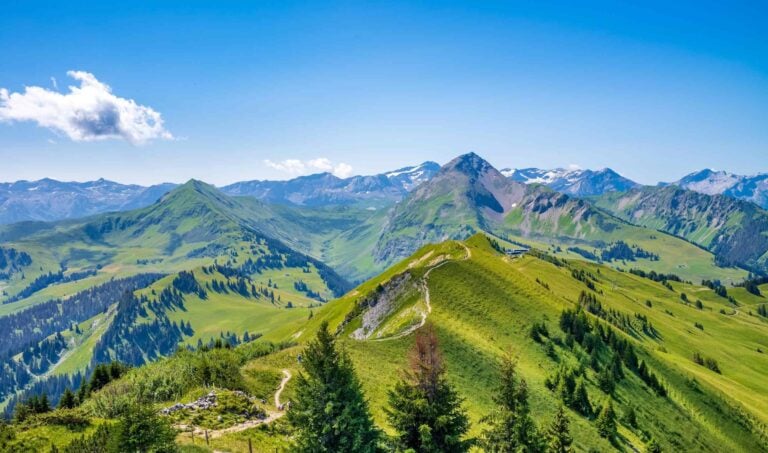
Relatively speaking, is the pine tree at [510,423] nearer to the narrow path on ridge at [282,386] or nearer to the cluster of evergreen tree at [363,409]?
the cluster of evergreen tree at [363,409]

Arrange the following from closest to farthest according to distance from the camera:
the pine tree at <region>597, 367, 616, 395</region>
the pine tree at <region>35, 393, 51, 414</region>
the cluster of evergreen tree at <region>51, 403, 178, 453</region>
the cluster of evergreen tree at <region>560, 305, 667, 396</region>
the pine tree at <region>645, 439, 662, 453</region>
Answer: the cluster of evergreen tree at <region>51, 403, 178, 453</region> → the pine tree at <region>35, 393, 51, 414</region> → the pine tree at <region>645, 439, 662, 453</region> → the pine tree at <region>597, 367, 616, 395</region> → the cluster of evergreen tree at <region>560, 305, 667, 396</region>

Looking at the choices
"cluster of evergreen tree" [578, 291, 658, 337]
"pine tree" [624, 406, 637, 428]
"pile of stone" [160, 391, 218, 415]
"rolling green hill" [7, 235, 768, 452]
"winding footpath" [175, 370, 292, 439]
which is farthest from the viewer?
"cluster of evergreen tree" [578, 291, 658, 337]

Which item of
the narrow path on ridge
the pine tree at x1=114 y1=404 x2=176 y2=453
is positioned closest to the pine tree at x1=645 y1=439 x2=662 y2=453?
the narrow path on ridge

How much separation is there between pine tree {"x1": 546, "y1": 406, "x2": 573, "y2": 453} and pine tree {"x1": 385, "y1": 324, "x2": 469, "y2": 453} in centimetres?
2023

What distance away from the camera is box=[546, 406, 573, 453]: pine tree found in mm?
A: 47344

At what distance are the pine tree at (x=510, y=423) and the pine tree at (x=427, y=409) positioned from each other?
774 cm

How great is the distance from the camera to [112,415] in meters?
49.2

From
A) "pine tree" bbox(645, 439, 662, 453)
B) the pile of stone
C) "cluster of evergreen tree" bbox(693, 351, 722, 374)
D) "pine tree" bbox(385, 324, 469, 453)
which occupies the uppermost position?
"pine tree" bbox(385, 324, 469, 453)

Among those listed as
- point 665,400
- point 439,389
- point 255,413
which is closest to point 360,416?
point 439,389

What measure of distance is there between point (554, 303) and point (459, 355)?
180 feet

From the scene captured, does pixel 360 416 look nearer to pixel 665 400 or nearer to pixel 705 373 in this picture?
pixel 665 400

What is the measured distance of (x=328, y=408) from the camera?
1192 inches

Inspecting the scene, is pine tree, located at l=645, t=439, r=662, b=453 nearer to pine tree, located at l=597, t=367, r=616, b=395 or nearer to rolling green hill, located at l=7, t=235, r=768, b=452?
rolling green hill, located at l=7, t=235, r=768, b=452

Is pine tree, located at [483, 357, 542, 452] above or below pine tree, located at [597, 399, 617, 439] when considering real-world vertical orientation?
above
